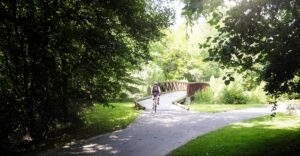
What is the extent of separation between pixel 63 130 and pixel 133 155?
526 centimetres

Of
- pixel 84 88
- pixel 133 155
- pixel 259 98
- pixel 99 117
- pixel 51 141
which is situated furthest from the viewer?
pixel 259 98

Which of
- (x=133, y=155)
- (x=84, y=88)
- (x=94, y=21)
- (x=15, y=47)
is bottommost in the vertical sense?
(x=133, y=155)

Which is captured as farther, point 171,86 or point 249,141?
point 171,86

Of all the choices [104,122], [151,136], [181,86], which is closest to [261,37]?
[151,136]

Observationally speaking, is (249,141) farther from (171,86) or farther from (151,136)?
(171,86)

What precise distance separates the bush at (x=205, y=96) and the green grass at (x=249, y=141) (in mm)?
14705

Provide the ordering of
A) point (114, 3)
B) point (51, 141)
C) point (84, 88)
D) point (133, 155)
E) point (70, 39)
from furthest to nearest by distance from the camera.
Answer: point (84, 88) < point (51, 141) < point (70, 39) < point (114, 3) < point (133, 155)

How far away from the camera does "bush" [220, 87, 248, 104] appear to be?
28906mm

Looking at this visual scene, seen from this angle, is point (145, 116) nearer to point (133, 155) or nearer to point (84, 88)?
point (84, 88)

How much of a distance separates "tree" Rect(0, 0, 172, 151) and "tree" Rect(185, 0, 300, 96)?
12.1 feet

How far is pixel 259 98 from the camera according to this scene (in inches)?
1168

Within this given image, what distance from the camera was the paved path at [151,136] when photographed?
11141 mm

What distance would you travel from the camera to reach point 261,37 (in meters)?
9.25

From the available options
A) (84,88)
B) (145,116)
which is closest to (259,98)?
(145,116)
